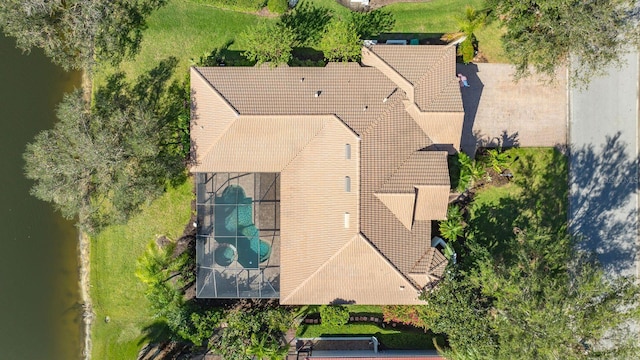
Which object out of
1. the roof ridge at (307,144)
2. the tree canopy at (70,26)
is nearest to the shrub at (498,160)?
the roof ridge at (307,144)

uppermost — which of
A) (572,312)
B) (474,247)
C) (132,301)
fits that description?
(474,247)

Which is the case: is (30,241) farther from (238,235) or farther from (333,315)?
(333,315)

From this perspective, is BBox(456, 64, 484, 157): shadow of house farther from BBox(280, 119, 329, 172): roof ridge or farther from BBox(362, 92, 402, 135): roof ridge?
BBox(280, 119, 329, 172): roof ridge

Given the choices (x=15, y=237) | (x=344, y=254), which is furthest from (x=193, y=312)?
(x=15, y=237)

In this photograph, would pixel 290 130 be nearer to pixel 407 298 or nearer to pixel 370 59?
pixel 370 59

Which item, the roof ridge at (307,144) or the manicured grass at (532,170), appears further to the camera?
the manicured grass at (532,170)

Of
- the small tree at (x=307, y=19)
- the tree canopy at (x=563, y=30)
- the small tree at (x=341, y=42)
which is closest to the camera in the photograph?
the tree canopy at (x=563, y=30)

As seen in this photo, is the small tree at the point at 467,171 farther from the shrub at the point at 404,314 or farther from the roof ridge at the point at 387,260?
the shrub at the point at 404,314
